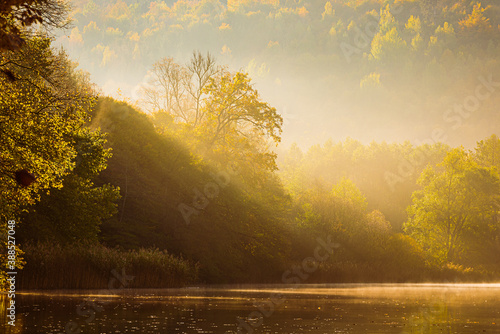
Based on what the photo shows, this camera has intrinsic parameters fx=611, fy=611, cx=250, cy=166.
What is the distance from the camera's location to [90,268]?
32.9 metres

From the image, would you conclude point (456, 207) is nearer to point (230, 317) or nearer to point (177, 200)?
point (177, 200)

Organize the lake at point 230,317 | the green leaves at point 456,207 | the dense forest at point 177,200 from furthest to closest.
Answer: the green leaves at point 456,207
the dense forest at point 177,200
the lake at point 230,317

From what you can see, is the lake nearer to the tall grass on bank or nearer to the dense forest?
the dense forest

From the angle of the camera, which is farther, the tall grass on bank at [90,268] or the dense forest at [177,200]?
the tall grass on bank at [90,268]

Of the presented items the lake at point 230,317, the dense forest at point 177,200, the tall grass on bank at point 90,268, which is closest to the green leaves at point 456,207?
the dense forest at point 177,200

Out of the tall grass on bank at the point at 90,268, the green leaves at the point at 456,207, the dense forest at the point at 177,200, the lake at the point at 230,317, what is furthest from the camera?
the green leaves at the point at 456,207

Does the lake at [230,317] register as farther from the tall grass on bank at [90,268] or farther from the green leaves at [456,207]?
the green leaves at [456,207]

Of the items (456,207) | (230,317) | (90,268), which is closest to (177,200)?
(90,268)

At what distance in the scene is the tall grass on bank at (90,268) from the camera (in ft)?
98.9

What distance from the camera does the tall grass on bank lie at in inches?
1187

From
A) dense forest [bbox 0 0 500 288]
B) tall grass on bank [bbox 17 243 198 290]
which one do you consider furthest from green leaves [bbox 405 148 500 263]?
tall grass on bank [bbox 17 243 198 290]

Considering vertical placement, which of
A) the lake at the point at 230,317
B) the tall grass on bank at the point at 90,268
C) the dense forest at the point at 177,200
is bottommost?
the lake at the point at 230,317

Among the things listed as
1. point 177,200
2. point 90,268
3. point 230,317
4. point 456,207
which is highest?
point 456,207

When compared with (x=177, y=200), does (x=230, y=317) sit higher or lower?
lower
